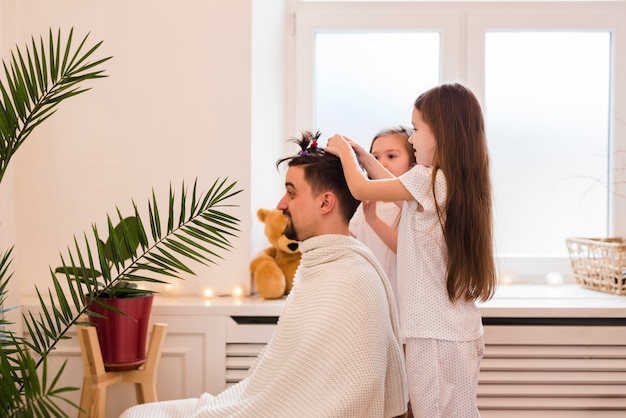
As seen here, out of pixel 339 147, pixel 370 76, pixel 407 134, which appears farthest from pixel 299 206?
pixel 370 76

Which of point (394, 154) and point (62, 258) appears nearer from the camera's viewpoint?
point (62, 258)

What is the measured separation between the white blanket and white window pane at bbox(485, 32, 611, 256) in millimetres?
1431

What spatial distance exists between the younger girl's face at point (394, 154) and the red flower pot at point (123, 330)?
84 centimetres

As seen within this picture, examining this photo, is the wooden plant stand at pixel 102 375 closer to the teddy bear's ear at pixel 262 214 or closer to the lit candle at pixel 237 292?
the lit candle at pixel 237 292

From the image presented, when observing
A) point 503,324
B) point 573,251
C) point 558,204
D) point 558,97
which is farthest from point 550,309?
point 558,97

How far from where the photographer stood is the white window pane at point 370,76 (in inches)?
121

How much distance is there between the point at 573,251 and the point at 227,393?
159 centimetres

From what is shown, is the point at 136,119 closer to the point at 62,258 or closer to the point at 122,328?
the point at 122,328

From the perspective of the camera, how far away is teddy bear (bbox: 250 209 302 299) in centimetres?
256

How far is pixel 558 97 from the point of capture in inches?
122

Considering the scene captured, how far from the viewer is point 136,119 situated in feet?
8.64

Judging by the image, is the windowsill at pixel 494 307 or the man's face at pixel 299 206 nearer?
the man's face at pixel 299 206

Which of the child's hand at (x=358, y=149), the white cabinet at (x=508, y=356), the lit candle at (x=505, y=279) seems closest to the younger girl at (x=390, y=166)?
the child's hand at (x=358, y=149)

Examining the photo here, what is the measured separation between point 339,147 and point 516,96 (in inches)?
57.8
